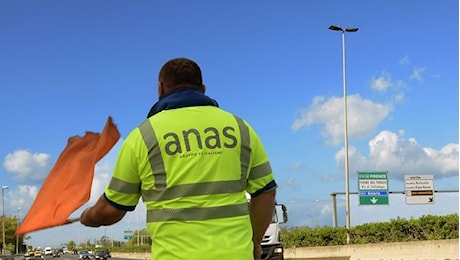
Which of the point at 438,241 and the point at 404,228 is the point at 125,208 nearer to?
the point at 438,241

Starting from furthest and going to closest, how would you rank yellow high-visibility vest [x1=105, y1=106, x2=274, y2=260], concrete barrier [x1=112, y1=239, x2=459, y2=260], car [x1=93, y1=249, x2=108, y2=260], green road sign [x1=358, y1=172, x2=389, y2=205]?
car [x1=93, y1=249, x2=108, y2=260]
green road sign [x1=358, y1=172, x2=389, y2=205]
concrete barrier [x1=112, y1=239, x2=459, y2=260]
yellow high-visibility vest [x1=105, y1=106, x2=274, y2=260]

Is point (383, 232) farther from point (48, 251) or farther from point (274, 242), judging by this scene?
point (48, 251)

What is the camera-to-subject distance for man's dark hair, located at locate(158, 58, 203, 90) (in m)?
3.31

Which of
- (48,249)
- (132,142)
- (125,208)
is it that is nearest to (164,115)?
(132,142)

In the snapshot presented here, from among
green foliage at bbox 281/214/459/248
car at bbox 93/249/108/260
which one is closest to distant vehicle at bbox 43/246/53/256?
car at bbox 93/249/108/260

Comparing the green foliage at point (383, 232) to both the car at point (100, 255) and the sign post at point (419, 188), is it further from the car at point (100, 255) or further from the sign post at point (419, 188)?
the car at point (100, 255)

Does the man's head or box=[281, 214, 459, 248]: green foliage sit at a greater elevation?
the man's head

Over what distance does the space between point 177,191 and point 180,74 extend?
61 cm

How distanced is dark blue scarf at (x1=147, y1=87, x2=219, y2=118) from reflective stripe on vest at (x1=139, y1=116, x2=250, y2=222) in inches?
5.3

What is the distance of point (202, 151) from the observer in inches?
122

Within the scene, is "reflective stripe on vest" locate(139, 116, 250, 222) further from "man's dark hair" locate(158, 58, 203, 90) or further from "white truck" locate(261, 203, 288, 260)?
"white truck" locate(261, 203, 288, 260)

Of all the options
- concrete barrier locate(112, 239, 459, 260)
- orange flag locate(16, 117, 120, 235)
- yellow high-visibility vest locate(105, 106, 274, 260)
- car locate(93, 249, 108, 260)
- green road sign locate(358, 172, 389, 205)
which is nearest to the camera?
yellow high-visibility vest locate(105, 106, 274, 260)

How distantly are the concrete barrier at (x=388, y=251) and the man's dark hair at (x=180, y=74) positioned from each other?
27520 mm

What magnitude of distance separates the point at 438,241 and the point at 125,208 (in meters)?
29.3
